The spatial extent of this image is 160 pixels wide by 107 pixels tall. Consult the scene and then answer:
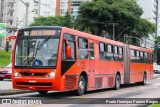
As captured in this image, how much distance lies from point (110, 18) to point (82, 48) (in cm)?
4919

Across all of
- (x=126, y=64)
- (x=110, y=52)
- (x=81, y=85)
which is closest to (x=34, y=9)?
(x=126, y=64)

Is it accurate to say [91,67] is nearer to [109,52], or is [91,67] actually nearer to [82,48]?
[82,48]

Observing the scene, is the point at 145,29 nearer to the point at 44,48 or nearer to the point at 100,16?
the point at 100,16

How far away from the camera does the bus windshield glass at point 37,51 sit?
1705 centimetres

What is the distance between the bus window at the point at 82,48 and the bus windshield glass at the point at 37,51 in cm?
202

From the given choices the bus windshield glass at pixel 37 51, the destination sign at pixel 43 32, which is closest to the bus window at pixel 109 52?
the destination sign at pixel 43 32

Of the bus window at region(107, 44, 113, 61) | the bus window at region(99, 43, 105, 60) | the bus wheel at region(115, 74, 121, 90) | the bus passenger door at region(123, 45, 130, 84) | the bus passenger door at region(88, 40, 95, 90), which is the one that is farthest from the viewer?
the bus passenger door at region(123, 45, 130, 84)

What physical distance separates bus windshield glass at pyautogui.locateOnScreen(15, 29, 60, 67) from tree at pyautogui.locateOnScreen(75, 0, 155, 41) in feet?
162

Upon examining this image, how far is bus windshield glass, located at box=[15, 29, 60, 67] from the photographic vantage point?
17.0m

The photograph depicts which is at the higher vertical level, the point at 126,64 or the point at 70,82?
the point at 126,64

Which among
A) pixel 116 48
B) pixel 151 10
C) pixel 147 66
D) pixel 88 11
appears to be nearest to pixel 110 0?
pixel 88 11

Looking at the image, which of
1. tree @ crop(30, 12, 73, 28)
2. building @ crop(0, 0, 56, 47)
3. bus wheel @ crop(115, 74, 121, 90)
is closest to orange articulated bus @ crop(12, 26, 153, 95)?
bus wheel @ crop(115, 74, 121, 90)

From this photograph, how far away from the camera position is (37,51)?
1719 cm

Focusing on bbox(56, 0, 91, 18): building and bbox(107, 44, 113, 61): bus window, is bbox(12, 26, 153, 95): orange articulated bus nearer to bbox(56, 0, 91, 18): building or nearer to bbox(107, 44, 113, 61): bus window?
bbox(107, 44, 113, 61): bus window
